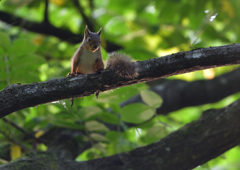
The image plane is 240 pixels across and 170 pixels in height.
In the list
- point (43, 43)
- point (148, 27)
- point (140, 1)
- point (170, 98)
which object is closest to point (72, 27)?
point (43, 43)

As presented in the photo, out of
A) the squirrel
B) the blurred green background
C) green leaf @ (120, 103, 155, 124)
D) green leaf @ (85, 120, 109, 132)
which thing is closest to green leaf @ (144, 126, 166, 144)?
the blurred green background

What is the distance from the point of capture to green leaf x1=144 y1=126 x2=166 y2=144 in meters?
2.63

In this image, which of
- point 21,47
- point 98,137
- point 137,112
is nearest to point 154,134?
point 137,112

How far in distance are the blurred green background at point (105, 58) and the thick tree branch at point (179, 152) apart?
0.19m

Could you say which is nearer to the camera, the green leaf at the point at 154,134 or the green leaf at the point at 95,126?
the green leaf at the point at 154,134

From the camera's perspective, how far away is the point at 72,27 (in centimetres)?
521

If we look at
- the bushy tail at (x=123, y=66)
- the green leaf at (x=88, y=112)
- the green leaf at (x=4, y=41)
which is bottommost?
the bushy tail at (x=123, y=66)

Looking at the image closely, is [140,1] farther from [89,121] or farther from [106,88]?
[106,88]

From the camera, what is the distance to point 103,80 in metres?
1.67

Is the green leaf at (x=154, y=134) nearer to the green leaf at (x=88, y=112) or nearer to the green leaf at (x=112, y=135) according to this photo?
the green leaf at (x=112, y=135)

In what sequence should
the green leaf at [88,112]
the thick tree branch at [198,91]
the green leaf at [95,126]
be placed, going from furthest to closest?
the thick tree branch at [198,91], the green leaf at [95,126], the green leaf at [88,112]

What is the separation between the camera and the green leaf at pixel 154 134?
2.63m

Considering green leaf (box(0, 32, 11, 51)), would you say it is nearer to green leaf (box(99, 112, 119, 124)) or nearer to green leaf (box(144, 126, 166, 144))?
green leaf (box(99, 112, 119, 124))

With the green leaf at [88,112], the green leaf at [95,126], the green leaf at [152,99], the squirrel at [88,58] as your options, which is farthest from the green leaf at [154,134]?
the squirrel at [88,58]
